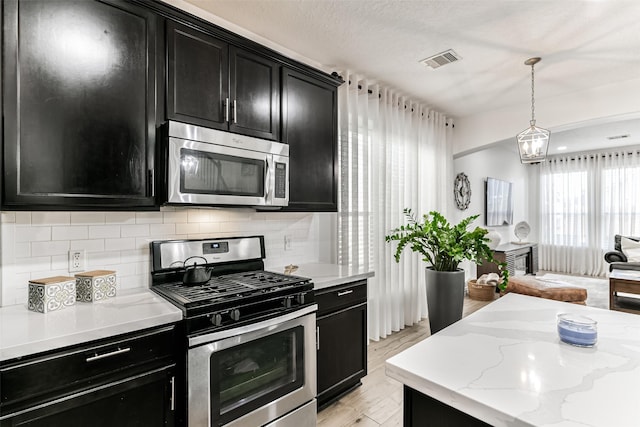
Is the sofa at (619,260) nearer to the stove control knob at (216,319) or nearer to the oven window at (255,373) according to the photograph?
the oven window at (255,373)

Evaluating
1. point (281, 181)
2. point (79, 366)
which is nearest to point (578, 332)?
point (281, 181)

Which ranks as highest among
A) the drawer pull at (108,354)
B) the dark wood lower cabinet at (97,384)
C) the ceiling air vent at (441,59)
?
the ceiling air vent at (441,59)

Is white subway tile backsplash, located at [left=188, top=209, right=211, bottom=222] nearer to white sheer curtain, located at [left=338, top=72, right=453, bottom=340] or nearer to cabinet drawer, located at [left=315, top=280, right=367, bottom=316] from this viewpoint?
cabinet drawer, located at [left=315, top=280, right=367, bottom=316]

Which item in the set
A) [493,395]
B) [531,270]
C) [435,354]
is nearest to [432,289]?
[435,354]

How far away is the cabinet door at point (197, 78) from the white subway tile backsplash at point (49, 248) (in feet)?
2.97

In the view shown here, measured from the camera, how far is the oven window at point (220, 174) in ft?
6.04

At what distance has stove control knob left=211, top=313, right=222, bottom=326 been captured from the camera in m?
1.60

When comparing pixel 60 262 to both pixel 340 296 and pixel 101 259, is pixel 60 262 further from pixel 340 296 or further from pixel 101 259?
pixel 340 296

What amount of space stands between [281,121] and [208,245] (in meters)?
1.03

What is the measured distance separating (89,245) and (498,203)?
7078mm

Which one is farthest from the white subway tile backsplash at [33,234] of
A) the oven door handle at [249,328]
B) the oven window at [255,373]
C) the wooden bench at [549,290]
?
Result: the wooden bench at [549,290]

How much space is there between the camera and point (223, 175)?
6.61 feet

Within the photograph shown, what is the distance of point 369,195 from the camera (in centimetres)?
339

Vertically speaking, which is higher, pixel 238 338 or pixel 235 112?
pixel 235 112
